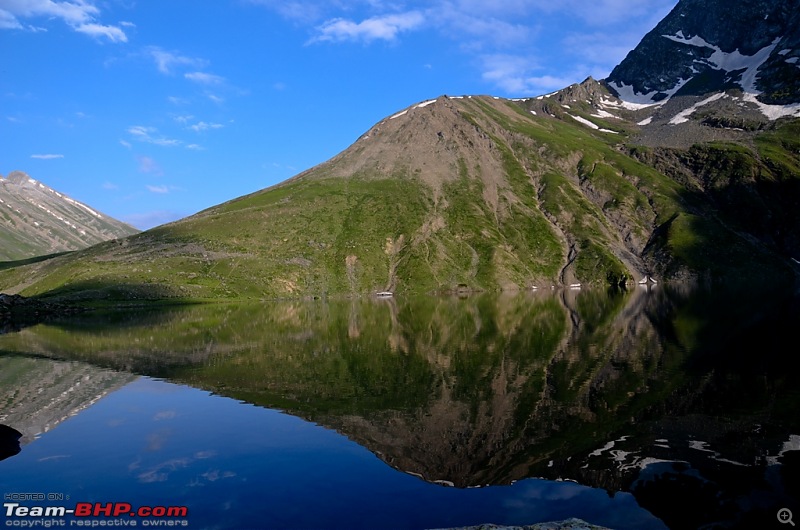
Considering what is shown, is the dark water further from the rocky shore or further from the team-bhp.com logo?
the rocky shore

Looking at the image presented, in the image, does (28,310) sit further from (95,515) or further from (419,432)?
(419,432)

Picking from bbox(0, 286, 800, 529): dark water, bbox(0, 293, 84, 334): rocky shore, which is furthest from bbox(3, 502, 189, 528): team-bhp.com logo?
Result: bbox(0, 293, 84, 334): rocky shore

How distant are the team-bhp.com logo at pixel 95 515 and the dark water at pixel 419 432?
20 cm

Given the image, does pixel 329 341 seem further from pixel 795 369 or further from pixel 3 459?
pixel 795 369

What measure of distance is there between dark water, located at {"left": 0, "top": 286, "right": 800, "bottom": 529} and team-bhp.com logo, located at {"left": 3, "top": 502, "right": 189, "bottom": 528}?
20cm

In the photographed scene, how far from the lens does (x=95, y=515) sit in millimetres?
24375

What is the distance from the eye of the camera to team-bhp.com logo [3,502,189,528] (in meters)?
23.2

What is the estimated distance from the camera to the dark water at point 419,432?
2452cm

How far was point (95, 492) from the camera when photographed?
88.3ft

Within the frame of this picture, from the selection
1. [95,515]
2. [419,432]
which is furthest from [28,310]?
[419,432]

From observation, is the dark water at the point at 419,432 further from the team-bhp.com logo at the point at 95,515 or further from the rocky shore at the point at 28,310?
the rocky shore at the point at 28,310

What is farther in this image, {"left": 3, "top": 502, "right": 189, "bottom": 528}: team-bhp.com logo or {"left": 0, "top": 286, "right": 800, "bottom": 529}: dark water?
{"left": 0, "top": 286, "right": 800, "bottom": 529}: dark water

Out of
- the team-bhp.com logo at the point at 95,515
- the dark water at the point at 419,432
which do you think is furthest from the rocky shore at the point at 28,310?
the team-bhp.com logo at the point at 95,515

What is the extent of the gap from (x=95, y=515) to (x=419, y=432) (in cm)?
1887
